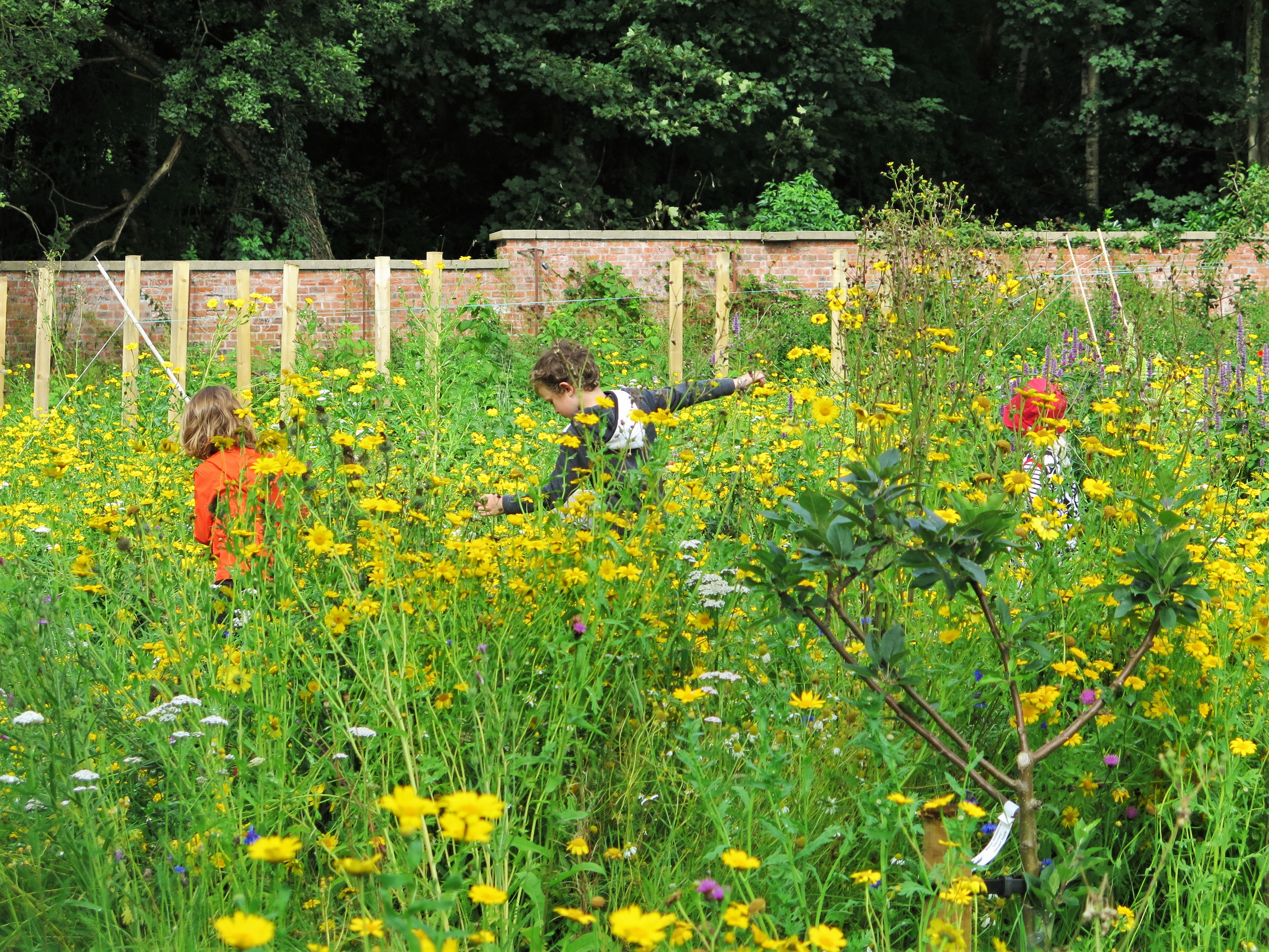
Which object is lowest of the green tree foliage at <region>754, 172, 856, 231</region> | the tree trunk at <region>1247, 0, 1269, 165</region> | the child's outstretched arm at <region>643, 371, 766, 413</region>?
the child's outstretched arm at <region>643, 371, 766, 413</region>

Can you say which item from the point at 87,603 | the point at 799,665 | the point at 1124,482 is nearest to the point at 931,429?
the point at 1124,482

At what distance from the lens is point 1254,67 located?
68.2 ft

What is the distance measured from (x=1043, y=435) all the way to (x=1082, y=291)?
10.3 meters

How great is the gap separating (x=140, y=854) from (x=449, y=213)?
20.8 m

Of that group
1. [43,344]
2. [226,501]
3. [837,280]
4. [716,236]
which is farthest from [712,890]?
[716,236]

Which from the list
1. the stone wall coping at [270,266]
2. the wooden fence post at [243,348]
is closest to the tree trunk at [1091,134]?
the stone wall coping at [270,266]

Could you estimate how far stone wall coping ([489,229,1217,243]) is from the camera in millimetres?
12898

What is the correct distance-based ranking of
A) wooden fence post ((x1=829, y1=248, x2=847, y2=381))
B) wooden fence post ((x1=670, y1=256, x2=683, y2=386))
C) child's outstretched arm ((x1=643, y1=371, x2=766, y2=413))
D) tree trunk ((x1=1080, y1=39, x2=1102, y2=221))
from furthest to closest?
tree trunk ((x1=1080, y1=39, x2=1102, y2=221)) → wooden fence post ((x1=829, y1=248, x2=847, y2=381)) → wooden fence post ((x1=670, y1=256, x2=683, y2=386)) → child's outstretched arm ((x1=643, y1=371, x2=766, y2=413))

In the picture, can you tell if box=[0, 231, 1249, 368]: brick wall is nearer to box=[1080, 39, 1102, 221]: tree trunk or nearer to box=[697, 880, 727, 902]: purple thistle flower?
box=[1080, 39, 1102, 221]: tree trunk

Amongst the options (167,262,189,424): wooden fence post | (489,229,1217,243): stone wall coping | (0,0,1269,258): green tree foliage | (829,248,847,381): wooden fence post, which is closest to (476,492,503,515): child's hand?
(829,248,847,381): wooden fence post

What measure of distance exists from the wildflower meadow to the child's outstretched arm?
0.54 ft

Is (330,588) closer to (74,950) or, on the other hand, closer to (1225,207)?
(74,950)

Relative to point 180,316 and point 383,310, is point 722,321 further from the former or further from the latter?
point 180,316

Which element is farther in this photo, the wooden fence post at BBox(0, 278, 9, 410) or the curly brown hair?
the wooden fence post at BBox(0, 278, 9, 410)
